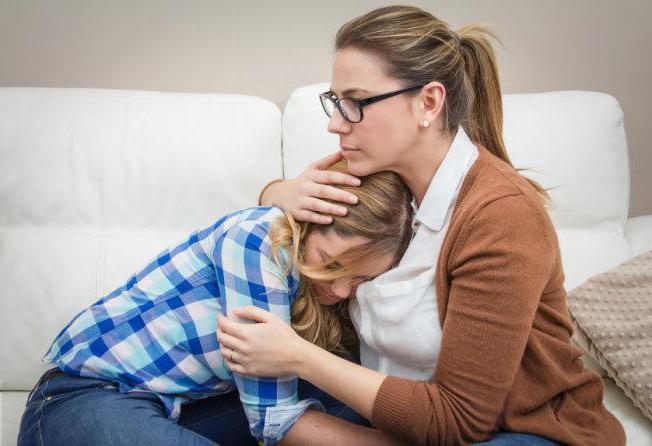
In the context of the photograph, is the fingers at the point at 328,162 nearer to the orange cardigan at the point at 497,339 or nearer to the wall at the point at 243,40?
the orange cardigan at the point at 497,339

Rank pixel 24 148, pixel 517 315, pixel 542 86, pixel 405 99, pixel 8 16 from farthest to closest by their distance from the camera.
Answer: pixel 542 86 < pixel 8 16 < pixel 24 148 < pixel 405 99 < pixel 517 315

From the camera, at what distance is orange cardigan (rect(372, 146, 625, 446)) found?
3.49 feet

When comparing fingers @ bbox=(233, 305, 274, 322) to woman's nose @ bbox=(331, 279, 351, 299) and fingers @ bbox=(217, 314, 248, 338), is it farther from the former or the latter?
woman's nose @ bbox=(331, 279, 351, 299)

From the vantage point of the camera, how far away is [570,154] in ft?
5.56

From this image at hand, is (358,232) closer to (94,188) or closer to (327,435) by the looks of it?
(327,435)

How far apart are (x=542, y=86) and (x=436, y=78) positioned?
1.01 metres

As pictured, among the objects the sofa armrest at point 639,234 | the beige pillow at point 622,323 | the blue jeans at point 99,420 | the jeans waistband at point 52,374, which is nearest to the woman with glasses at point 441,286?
the blue jeans at point 99,420

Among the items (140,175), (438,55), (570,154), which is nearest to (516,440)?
(438,55)

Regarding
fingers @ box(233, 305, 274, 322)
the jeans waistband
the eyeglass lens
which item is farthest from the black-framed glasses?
the jeans waistband

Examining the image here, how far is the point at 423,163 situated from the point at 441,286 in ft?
0.76

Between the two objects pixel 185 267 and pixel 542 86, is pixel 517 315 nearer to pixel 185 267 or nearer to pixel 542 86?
pixel 185 267

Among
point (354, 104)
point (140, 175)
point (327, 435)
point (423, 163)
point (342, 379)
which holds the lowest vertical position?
point (327, 435)

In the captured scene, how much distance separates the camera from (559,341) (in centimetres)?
118

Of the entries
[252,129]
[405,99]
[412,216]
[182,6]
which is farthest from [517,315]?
[182,6]
